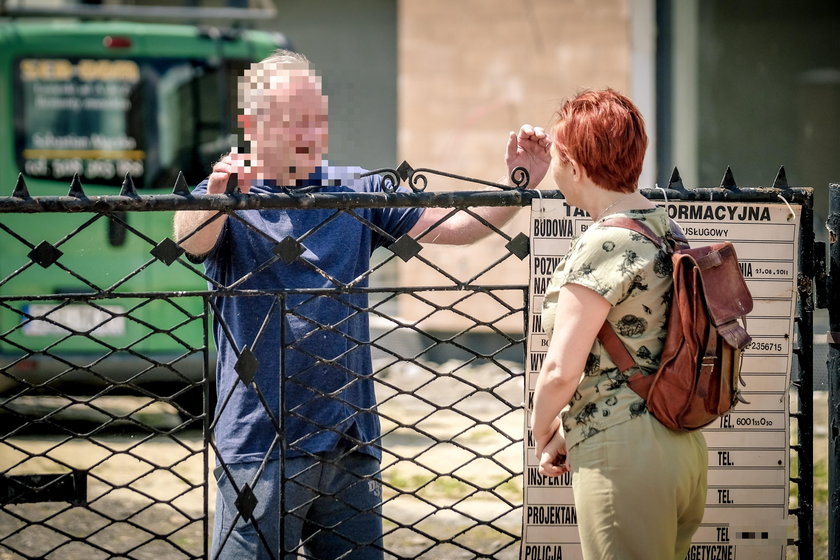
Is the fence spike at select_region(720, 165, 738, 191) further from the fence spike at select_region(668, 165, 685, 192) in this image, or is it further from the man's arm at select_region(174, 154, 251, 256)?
the man's arm at select_region(174, 154, 251, 256)

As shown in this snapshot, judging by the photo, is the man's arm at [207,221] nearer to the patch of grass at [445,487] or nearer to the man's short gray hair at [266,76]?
the man's short gray hair at [266,76]

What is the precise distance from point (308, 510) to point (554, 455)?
796 mm

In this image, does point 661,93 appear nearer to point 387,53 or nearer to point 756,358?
point 387,53

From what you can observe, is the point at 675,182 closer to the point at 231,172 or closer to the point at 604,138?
the point at 604,138

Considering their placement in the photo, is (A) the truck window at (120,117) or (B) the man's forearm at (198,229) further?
(A) the truck window at (120,117)

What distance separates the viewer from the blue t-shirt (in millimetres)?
2936

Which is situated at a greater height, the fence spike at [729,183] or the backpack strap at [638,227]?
the fence spike at [729,183]

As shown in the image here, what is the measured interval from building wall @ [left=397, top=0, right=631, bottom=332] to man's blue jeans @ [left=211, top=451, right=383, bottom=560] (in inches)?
247

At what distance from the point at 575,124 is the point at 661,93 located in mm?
7662

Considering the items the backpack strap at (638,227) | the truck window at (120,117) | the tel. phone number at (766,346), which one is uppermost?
the truck window at (120,117)

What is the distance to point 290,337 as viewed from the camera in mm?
2965

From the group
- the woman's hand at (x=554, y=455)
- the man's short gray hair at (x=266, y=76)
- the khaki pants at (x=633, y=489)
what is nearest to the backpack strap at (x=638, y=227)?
the khaki pants at (x=633, y=489)

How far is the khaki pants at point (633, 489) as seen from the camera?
7.86 feet

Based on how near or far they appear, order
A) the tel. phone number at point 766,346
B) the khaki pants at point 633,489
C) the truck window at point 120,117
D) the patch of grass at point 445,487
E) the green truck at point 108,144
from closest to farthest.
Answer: the khaki pants at point 633,489
the tel. phone number at point 766,346
the patch of grass at point 445,487
the green truck at point 108,144
the truck window at point 120,117
